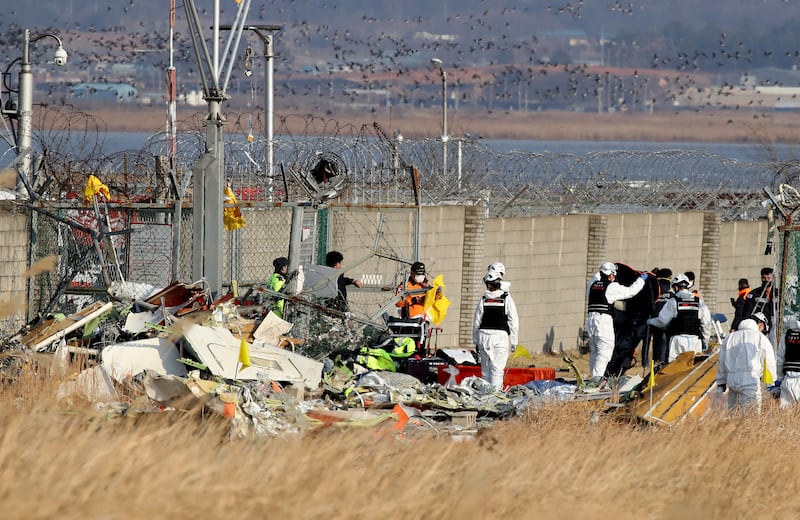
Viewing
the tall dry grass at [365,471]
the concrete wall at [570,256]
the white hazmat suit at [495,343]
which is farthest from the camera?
the concrete wall at [570,256]

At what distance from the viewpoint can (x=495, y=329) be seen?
14633 millimetres

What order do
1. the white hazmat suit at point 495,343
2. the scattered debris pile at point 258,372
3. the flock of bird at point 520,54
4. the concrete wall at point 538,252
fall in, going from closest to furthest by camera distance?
the scattered debris pile at point 258,372
the white hazmat suit at point 495,343
the concrete wall at point 538,252
the flock of bird at point 520,54

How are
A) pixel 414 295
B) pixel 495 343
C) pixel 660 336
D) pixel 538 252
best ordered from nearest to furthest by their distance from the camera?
pixel 495 343, pixel 414 295, pixel 660 336, pixel 538 252

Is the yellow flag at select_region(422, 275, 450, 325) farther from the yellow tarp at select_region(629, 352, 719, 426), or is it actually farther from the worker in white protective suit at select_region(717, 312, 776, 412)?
the worker in white protective suit at select_region(717, 312, 776, 412)

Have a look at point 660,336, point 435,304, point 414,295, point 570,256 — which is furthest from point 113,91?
point 414,295

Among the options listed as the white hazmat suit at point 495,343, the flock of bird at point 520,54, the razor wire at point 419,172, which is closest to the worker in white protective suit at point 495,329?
the white hazmat suit at point 495,343

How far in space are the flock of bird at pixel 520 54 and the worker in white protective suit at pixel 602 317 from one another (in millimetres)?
87221

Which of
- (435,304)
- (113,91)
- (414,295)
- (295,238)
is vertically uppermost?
(113,91)

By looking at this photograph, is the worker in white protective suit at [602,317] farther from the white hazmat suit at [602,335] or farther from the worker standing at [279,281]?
the worker standing at [279,281]

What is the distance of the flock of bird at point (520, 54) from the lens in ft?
372

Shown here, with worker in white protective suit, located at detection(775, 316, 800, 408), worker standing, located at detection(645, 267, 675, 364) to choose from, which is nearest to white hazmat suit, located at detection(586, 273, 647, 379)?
worker standing, located at detection(645, 267, 675, 364)

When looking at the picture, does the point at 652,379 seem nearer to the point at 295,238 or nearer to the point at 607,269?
the point at 295,238

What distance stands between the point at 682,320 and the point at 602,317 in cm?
94

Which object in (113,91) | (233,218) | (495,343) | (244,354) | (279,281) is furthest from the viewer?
(113,91)
